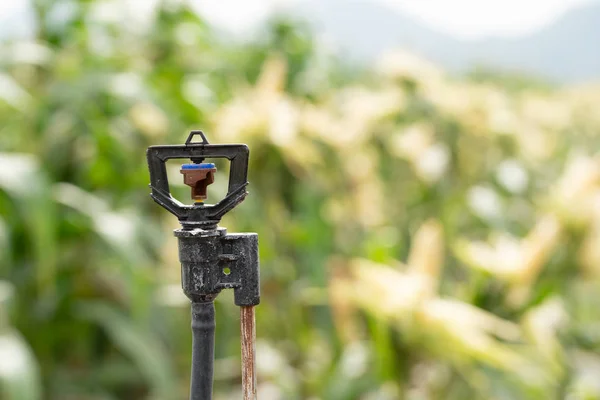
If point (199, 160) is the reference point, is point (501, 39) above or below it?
above

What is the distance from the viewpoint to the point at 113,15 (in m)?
2.20

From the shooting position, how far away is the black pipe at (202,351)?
34 centimetres

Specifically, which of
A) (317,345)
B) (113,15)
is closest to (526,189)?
(317,345)

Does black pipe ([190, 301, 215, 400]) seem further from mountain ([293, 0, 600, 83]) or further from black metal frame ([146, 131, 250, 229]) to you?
mountain ([293, 0, 600, 83])

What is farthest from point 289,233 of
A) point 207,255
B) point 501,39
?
point 501,39

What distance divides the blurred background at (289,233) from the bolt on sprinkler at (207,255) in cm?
78

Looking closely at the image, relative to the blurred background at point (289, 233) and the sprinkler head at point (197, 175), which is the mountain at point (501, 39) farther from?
Result: the sprinkler head at point (197, 175)

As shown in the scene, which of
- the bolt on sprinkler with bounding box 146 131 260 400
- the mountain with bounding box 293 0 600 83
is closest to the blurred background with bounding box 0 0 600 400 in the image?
the bolt on sprinkler with bounding box 146 131 260 400

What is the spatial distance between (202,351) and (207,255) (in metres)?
0.04

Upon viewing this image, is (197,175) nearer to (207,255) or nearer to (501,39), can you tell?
(207,255)

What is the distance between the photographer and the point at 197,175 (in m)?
0.35

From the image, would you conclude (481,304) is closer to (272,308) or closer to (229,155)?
(272,308)

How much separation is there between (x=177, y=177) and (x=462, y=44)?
306ft

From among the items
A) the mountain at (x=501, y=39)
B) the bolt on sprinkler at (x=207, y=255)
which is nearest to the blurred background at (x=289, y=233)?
the bolt on sprinkler at (x=207, y=255)
